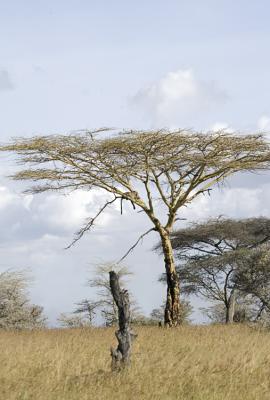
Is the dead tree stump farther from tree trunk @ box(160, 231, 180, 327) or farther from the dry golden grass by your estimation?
tree trunk @ box(160, 231, 180, 327)

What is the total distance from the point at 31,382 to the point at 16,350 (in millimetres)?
3769

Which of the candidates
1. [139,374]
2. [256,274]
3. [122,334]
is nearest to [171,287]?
[256,274]

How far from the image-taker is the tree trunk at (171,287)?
2425 centimetres

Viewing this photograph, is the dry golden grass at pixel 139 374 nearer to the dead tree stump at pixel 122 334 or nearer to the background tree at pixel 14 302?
the dead tree stump at pixel 122 334

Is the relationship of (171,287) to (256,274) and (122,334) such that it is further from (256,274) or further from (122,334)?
(122,334)

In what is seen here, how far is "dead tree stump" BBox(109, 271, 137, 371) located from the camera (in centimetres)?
1168

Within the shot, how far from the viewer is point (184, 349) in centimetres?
1423

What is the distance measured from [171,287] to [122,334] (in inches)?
490

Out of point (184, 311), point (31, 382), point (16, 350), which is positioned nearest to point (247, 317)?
point (184, 311)

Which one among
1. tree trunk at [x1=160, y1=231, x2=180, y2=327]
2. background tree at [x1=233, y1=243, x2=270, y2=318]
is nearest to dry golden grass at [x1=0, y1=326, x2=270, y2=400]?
tree trunk at [x1=160, y1=231, x2=180, y2=327]

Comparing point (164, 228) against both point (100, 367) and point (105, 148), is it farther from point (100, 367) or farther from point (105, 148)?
point (100, 367)

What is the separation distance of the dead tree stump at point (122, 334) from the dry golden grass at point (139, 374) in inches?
8.8

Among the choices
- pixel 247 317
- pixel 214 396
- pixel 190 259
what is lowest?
pixel 214 396

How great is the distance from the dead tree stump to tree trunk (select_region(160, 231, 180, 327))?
11.3 metres
